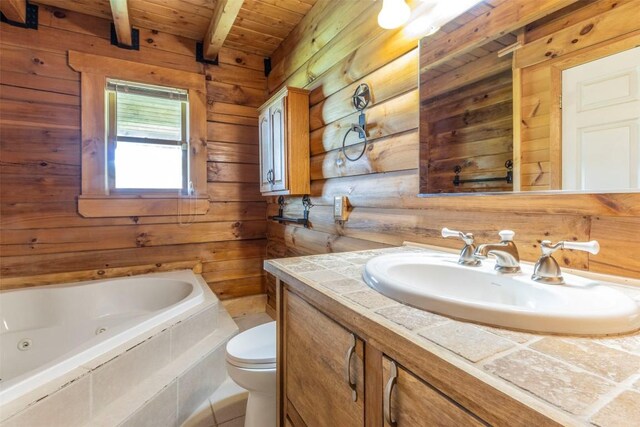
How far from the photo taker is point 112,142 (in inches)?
90.0

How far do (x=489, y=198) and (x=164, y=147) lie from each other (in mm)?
2360

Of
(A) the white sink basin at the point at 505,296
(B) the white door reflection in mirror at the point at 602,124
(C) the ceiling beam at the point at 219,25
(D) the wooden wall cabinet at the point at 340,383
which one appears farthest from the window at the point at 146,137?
(B) the white door reflection in mirror at the point at 602,124

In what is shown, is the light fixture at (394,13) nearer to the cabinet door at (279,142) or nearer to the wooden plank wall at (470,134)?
the wooden plank wall at (470,134)

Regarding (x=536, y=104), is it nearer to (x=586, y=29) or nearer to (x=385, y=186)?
(x=586, y=29)

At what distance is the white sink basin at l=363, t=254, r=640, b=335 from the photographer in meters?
0.48

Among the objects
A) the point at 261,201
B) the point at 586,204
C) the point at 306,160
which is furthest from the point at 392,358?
the point at 261,201

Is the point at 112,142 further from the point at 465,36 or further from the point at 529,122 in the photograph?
the point at 529,122

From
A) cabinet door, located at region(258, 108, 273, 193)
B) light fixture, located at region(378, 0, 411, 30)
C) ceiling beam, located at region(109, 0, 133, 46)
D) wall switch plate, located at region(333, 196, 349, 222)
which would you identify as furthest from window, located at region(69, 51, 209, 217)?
light fixture, located at region(378, 0, 411, 30)

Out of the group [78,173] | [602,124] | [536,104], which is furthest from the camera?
[78,173]

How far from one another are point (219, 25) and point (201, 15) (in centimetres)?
28

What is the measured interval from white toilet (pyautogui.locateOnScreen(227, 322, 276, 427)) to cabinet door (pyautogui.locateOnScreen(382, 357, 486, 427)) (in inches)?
33.1

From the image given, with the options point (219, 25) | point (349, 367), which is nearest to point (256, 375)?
point (349, 367)

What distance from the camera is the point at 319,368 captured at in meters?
0.79

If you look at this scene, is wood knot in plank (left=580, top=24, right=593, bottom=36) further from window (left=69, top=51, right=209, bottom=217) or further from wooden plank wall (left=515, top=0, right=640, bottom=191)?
Answer: window (left=69, top=51, right=209, bottom=217)
